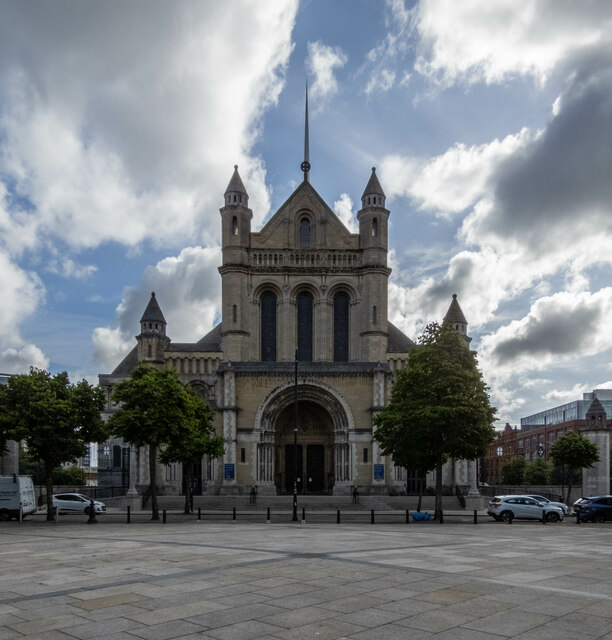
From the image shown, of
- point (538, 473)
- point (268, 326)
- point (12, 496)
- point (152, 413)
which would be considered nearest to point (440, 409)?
point (152, 413)

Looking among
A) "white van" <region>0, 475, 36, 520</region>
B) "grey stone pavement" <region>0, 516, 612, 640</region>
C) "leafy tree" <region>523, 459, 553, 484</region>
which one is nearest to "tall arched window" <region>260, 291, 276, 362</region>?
"white van" <region>0, 475, 36, 520</region>

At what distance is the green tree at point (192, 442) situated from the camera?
34844mm

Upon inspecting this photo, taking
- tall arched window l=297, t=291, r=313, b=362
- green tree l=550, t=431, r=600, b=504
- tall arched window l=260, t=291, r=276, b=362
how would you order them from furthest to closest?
1. tall arched window l=297, t=291, r=313, b=362
2. tall arched window l=260, t=291, r=276, b=362
3. green tree l=550, t=431, r=600, b=504

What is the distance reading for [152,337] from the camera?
50.2m

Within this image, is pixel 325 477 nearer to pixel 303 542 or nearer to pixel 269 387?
pixel 269 387

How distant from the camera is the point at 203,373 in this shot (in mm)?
49875

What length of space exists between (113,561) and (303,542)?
20.2 ft

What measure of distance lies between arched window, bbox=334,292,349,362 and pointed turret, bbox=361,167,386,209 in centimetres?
741

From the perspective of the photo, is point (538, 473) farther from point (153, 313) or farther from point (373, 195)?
point (153, 313)

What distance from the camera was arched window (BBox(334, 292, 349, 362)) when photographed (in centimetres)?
5269

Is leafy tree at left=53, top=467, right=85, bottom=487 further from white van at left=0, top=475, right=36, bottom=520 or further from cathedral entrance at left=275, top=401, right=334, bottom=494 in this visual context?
white van at left=0, top=475, right=36, bottom=520

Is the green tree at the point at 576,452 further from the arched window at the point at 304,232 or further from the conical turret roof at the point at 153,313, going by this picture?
the conical turret roof at the point at 153,313

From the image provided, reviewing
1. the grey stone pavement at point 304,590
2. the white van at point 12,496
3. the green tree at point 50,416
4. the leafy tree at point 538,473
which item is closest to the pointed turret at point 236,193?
the green tree at point 50,416

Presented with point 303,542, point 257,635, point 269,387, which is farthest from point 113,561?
point 269,387
